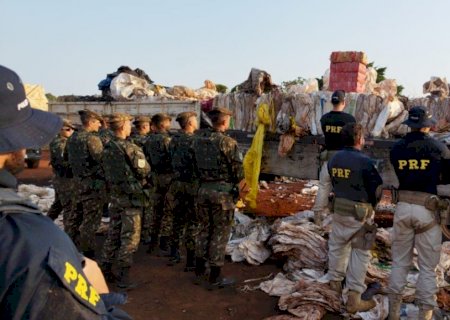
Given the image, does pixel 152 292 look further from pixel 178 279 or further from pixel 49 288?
pixel 49 288

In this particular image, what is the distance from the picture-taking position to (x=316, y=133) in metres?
7.85

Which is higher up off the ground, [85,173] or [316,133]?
[316,133]

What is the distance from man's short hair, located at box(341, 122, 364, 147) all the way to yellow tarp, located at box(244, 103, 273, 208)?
3.30m

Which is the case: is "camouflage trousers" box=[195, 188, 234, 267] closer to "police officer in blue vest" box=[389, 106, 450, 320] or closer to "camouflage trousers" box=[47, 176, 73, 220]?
"police officer in blue vest" box=[389, 106, 450, 320]

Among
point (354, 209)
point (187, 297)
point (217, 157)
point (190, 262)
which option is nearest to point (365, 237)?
point (354, 209)

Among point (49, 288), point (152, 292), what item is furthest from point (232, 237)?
point (49, 288)

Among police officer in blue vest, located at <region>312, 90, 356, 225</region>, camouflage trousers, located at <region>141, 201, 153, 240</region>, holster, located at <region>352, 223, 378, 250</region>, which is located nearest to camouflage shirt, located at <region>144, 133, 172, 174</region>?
camouflage trousers, located at <region>141, 201, 153, 240</region>

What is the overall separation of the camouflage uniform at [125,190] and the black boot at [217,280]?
111 centimetres

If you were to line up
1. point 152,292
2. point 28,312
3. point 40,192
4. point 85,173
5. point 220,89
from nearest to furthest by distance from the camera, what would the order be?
point 28,312
point 152,292
point 85,173
point 40,192
point 220,89

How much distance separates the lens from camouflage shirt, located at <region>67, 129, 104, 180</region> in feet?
20.7

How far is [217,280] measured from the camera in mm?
5715

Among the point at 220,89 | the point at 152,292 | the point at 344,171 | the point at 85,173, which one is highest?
the point at 220,89

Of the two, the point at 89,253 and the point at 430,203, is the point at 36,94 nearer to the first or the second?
the point at 89,253

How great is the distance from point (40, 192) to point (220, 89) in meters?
6.89
